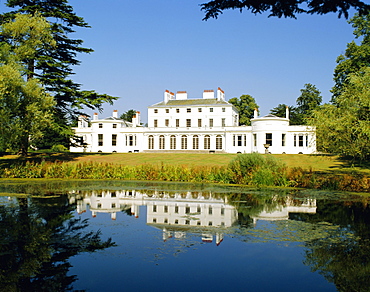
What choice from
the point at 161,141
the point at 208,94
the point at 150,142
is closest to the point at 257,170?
the point at 161,141

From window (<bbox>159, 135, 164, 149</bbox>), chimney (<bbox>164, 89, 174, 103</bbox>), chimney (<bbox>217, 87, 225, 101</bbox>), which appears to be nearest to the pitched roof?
chimney (<bbox>164, 89, 174, 103</bbox>)

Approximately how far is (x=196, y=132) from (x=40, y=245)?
43909 millimetres

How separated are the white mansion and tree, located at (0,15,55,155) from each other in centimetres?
2036

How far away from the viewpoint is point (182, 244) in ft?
26.4

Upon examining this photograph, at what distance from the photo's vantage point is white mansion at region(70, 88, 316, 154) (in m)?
46.0

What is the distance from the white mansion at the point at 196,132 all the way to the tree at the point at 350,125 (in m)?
23.9

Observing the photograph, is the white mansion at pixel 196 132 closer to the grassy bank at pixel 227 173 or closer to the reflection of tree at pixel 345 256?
the grassy bank at pixel 227 173

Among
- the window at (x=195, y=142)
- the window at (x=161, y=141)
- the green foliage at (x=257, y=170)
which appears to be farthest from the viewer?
the window at (x=161, y=141)

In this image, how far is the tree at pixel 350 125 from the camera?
18062 mm

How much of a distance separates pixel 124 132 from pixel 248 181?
120 feet

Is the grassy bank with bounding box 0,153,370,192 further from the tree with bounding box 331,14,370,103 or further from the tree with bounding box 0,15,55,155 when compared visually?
the tree with bounding box 331,14,370,103

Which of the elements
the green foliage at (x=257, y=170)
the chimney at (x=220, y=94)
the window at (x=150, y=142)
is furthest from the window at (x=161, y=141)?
the green foliage at (x=257, y=170)

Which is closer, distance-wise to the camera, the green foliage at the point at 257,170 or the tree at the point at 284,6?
the tree at the point at 284,6

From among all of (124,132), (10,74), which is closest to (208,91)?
(124,132)
